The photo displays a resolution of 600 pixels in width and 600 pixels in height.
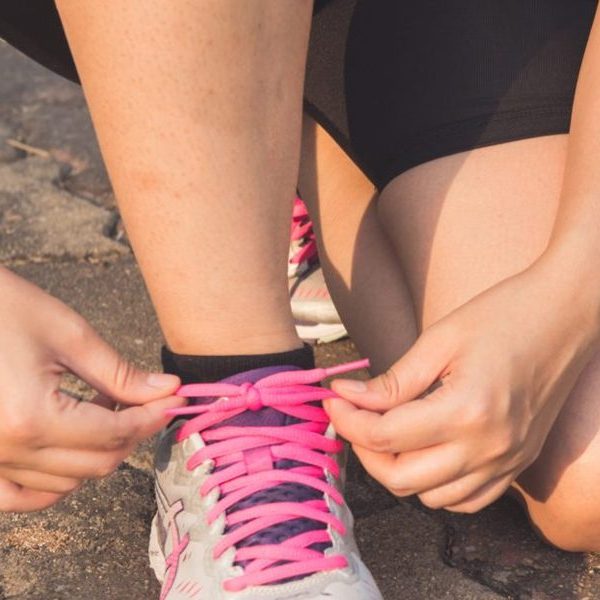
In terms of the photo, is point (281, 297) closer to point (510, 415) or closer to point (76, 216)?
point (510, 415)

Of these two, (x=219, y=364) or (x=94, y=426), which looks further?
(x=219, y=364)

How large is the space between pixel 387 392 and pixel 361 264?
396mm

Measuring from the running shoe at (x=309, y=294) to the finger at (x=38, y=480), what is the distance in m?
0.55

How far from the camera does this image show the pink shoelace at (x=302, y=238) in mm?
1566

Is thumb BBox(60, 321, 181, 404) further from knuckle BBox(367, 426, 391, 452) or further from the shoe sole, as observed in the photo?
the shoe sole

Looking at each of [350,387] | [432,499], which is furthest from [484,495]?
[350,387]

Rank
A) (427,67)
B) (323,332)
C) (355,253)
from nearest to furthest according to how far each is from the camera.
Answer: (427,67)
(355,253)
(323,332)

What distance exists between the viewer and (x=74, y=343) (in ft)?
3.08

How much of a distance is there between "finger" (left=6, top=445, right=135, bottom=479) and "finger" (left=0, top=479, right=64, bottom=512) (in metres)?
0.03

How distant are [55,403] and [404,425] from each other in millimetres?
265

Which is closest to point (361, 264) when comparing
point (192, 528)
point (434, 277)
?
point (434, 277)

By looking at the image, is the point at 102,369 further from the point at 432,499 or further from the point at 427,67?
the point at 427,67

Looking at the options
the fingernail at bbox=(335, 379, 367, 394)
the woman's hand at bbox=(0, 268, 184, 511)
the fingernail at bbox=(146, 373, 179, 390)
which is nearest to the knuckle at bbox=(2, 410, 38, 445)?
the woman's hand at bbox=(0, 268, 184, 511)

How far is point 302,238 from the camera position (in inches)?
62.6
